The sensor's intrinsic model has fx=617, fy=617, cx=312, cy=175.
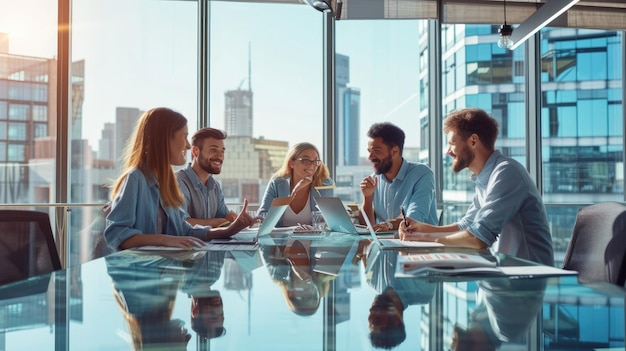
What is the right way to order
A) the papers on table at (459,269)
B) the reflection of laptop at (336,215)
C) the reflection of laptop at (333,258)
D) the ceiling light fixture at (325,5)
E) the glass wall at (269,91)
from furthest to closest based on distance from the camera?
the glass wall at (269,91), the ceiling light fixture at (325,5), the reflection of laptop at (336,215), the reflection of laptop at (333,258), the papers on table at (459,269)

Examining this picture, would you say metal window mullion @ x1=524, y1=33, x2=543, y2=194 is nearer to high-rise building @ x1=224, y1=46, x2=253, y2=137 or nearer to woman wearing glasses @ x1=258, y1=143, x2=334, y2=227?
woman wearing glasses @ x1=258, y1=143, x2=334, y2=227

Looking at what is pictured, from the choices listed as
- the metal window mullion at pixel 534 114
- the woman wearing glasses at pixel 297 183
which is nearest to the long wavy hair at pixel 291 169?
the woman wearing glasses at pixel 297 183

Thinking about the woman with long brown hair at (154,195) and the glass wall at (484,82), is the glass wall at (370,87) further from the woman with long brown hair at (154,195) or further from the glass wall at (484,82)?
the woman with long brown hair at (154,195)

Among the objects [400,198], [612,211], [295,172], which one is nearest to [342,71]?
[295,172]

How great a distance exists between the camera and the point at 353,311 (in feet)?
3.73

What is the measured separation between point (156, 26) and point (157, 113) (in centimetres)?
317

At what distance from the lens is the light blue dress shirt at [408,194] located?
3.84 m

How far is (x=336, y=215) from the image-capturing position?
10.2 ft

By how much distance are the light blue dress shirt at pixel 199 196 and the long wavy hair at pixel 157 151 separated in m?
1.20

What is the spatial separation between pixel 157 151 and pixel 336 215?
3.07 feet

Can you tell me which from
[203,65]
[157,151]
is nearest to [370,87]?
[203,65]

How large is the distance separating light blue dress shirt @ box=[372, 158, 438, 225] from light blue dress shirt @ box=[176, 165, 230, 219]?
3.63 feet

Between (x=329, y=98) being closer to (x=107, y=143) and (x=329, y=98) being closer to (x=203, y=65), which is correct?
(x=203, y=65)

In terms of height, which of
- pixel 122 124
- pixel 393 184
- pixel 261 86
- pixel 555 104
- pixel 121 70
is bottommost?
pixel 393 184
